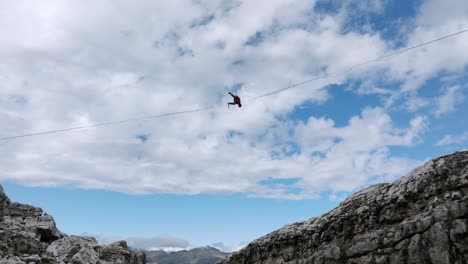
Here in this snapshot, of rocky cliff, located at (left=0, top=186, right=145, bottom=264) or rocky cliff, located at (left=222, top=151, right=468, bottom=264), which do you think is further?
rocky cliff, located at (left=0, top=186, right=145, bottom=264)

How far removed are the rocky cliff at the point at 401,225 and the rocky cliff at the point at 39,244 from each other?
131 ft

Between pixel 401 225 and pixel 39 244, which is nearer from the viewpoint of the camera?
pixel 401 225

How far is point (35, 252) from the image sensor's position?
2516 inches

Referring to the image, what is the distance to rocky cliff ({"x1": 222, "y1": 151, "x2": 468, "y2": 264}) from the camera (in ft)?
75.6

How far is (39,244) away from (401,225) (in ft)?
202

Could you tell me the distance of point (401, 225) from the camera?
2558cm

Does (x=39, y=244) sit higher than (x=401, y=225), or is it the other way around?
(x=39, y=244)

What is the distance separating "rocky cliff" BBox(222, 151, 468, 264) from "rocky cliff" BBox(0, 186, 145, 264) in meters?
40.1

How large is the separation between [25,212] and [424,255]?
8254 centimetres

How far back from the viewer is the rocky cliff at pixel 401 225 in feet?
75.6

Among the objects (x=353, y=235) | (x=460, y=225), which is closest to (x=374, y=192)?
(x=353, y=235)

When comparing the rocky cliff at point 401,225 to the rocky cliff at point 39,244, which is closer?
the rocky cliff at point 401,225

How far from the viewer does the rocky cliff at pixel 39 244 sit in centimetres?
5856

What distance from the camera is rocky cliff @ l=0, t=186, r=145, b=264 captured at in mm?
58562
